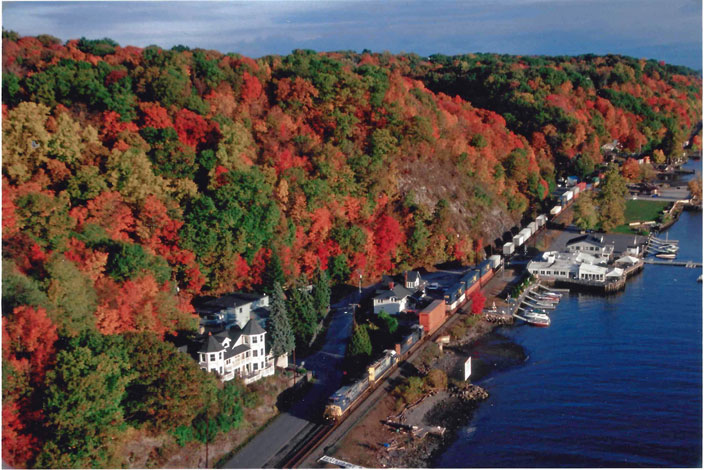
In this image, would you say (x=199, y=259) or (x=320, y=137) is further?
(x=320, y=137)

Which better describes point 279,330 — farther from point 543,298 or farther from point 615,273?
point 615,273

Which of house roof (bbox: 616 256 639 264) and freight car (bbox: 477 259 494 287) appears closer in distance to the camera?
freight car (bbox: 477 259 494 287)

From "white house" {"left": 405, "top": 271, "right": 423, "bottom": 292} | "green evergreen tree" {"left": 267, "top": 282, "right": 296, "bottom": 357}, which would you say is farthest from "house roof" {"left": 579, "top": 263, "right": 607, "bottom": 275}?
"green evergreen tree" {"left": 267, "top": 282, "right": 296, "bottom": 357}

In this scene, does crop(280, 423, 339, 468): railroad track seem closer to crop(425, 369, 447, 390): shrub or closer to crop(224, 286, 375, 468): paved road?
crop(224, 286, 375, 468): paved road

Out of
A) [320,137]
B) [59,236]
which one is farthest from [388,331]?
[320,137]

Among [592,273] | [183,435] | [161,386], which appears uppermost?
[161,386]

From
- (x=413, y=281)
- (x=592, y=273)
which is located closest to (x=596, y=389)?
(x=413, y=281)

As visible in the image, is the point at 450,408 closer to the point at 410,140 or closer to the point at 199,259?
the point at 199,259
